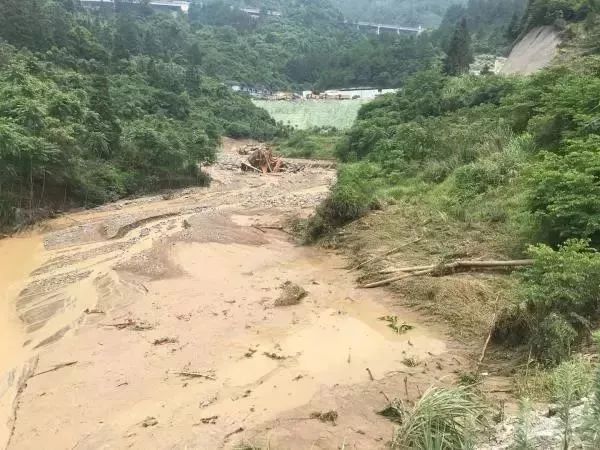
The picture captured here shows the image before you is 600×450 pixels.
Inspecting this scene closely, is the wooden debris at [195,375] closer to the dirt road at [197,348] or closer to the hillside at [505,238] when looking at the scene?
the dirt road at [197,348]

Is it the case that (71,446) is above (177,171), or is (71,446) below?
above

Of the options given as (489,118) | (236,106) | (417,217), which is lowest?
(236,106)

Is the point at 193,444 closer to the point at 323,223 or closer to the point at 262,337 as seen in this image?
the point at 262,337

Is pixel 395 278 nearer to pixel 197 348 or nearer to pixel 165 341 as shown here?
pixel 197 348

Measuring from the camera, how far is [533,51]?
36312 millimetres

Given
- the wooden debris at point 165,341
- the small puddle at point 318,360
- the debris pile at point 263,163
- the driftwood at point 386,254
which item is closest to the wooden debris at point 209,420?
the small puddle at point 318,360

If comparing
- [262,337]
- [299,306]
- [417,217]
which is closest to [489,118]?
[417,217]

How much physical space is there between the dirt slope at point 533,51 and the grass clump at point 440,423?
3096 centimetres

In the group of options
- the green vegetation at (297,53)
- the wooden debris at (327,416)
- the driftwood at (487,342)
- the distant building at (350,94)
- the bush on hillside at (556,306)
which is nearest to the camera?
the wooden debris at (327,416)

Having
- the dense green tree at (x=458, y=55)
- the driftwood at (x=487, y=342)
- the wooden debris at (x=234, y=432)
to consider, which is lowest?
the wooden debris at (x=234, y=432)

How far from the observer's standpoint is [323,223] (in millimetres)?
14414

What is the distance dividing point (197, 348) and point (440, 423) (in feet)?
14.3

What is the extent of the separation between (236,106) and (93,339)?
48.1m

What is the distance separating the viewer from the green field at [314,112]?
56.7 m
